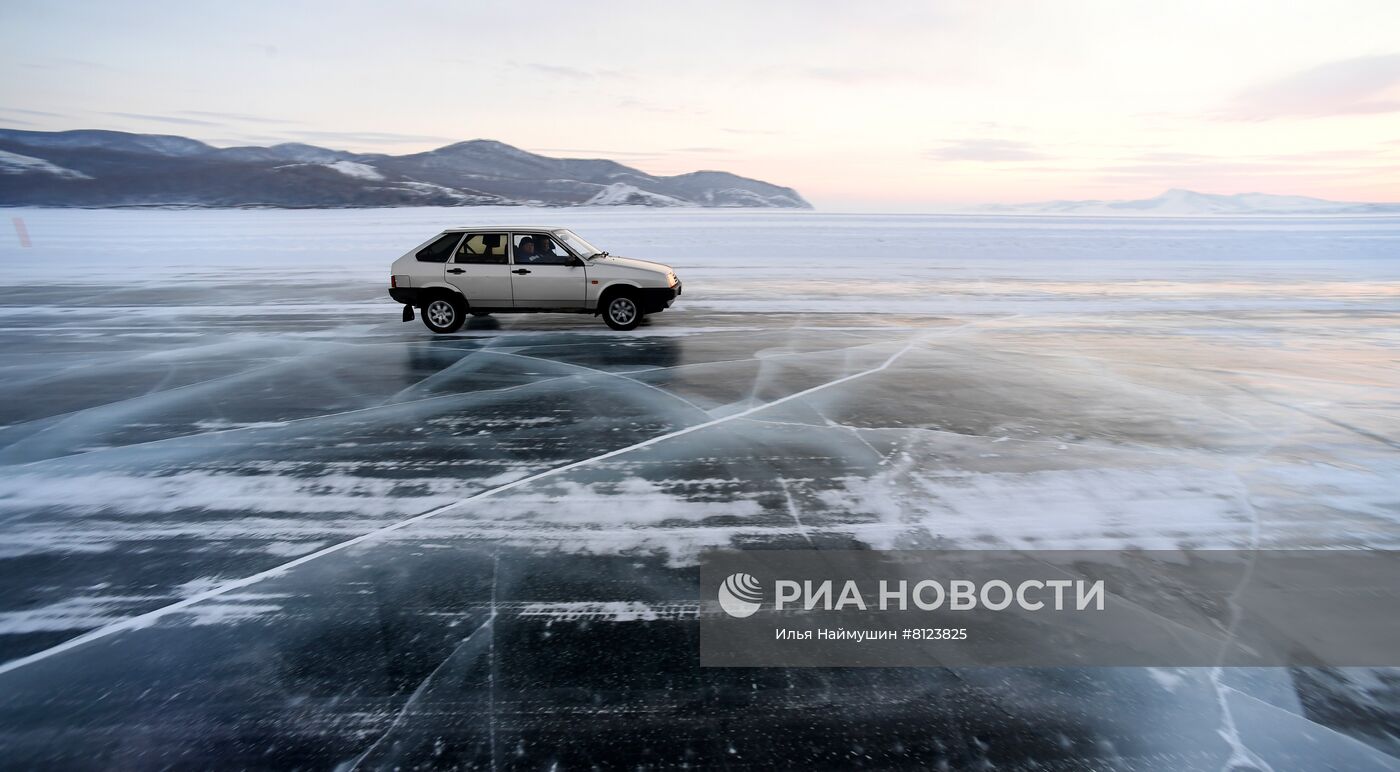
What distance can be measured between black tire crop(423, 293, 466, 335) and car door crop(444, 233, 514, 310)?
0.25m

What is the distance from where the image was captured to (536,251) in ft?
37.3

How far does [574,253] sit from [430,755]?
934 cm

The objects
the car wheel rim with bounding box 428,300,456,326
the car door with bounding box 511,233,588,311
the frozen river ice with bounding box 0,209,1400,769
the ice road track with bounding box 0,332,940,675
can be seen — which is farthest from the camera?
the car wheel rim with bounding box 428,300,456,326

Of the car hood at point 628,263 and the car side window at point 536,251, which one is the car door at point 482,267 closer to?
the car side window at point 536,251

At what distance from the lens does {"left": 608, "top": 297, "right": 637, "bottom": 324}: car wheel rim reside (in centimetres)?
1150

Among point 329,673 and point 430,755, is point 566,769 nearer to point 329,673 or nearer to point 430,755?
point 430,755

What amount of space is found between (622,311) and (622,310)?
17mm

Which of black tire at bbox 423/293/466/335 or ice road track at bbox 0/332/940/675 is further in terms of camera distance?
black tire at bbox 423/293/466/335

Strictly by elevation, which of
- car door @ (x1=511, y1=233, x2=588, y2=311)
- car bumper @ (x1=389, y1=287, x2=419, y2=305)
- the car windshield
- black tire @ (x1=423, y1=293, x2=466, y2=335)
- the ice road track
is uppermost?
the car windshield

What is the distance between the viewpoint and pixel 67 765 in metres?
2.65

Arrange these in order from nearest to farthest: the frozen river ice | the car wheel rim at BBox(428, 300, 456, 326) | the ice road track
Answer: the frozen river ice, the ice road track, the car wheel rim at BBox(428, 300, 456, 326)

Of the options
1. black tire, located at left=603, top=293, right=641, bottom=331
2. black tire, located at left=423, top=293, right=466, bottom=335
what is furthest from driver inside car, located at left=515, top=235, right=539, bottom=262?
black tire, located at left=603, top=293, right=641, bottom=331

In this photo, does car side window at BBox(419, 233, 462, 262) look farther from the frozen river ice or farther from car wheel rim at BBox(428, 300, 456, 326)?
the frozen river ice

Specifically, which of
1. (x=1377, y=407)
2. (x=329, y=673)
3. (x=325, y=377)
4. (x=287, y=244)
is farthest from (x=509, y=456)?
(x=287, y=244)
